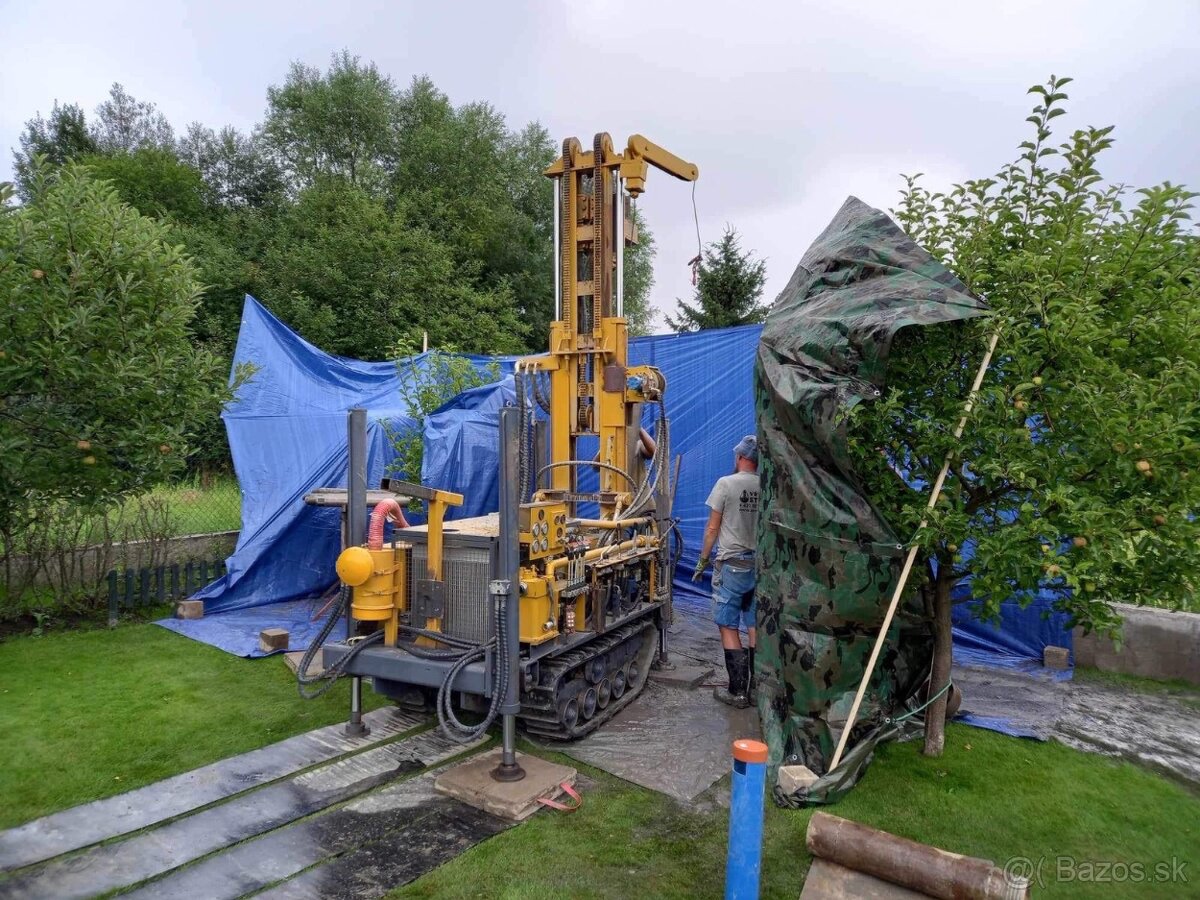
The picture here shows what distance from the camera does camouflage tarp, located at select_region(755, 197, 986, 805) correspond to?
3811 millimetres

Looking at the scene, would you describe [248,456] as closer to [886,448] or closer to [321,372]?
[321,372]

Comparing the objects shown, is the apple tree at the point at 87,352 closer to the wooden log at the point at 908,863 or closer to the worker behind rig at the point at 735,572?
the worker behind rig at the point at 735,572

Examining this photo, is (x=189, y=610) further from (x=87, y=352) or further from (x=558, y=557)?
(x=558, y=557)

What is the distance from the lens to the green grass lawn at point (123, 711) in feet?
13.0

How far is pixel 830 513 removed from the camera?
12.8 ft

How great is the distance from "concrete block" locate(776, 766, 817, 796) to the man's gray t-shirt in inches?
72.1

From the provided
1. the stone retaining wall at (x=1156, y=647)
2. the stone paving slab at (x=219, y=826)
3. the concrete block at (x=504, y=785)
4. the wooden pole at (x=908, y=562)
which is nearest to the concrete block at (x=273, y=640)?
the stone paving slab at (x=219, y=826)

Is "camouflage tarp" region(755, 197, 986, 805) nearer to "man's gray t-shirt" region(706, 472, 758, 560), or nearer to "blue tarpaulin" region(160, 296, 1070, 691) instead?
"man's gray t-shirt" region(706, 472, 758, 560)

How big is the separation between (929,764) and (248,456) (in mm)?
7418

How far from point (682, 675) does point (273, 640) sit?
3.48m

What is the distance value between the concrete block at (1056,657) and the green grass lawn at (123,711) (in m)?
5.72

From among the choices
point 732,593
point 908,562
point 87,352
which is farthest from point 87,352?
point 908,562

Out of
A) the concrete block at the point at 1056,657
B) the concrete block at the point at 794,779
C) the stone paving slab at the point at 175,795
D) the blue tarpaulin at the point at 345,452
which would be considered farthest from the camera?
the blue tarpaulin at the point at 345,452

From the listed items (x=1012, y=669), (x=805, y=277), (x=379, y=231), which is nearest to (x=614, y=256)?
(x=805, y=277)
